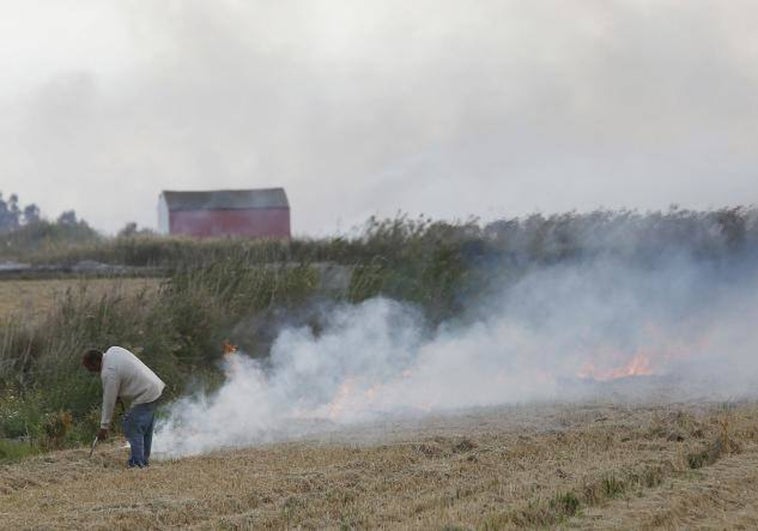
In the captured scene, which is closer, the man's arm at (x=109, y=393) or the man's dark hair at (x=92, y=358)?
the man's arm at (x=109, y=393)

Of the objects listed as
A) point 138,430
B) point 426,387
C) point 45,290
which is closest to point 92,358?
point 138,430

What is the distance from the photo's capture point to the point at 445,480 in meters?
9.77

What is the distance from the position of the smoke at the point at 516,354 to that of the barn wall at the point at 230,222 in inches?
1276

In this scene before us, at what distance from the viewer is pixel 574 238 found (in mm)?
23609

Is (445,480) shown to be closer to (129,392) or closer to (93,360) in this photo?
(129,392)

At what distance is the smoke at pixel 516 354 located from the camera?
16.2 meters

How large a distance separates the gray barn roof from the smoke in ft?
111

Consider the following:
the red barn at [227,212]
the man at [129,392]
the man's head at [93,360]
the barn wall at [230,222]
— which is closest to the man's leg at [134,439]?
the man at [129,392]

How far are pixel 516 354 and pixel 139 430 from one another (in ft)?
32.3

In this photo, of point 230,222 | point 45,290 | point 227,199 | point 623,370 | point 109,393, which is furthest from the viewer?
point 227,199

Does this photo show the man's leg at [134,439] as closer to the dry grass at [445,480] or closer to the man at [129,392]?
the man at [129,392]

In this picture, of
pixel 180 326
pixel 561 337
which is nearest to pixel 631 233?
pixel 561 337

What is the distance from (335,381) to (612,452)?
8944 millimetres

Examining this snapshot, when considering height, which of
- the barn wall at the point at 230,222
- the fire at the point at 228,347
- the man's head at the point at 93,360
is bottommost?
the fire at the point at 228,347
